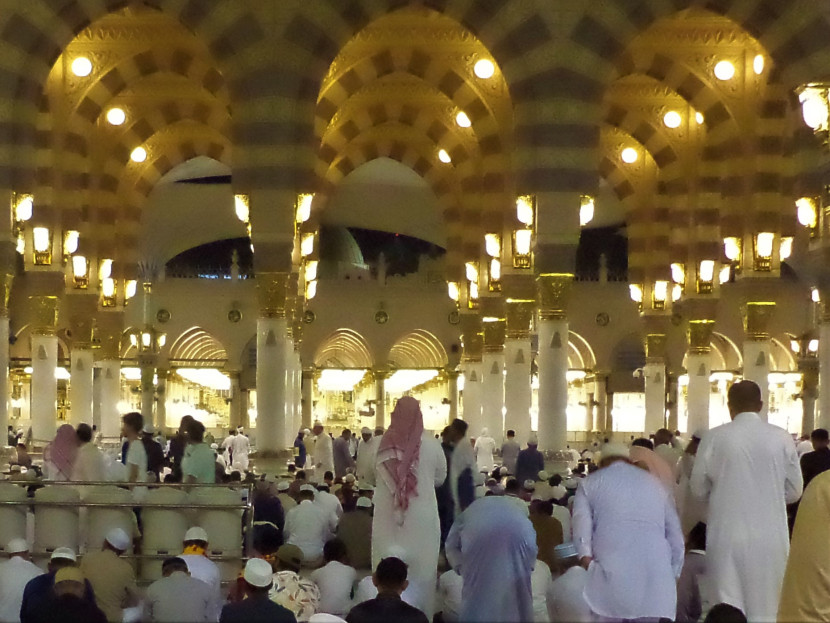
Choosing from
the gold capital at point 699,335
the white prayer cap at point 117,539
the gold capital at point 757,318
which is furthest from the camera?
the gold capital at point 699,335

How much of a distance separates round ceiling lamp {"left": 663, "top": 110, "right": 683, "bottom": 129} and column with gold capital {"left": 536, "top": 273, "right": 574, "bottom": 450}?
578 centimetres

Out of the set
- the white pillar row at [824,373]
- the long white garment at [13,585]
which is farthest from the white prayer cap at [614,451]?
the white pillar row at [824,373]

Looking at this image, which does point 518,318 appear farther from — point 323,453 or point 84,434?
point 84,434

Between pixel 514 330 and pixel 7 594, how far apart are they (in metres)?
11.3

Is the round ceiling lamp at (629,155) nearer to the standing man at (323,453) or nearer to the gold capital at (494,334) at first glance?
the gold capital at (494,334)

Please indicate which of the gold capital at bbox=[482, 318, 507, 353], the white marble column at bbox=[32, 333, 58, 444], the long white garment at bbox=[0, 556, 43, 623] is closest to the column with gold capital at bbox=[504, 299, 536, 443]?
the gold capital at bbox=[482, 318, 507, 353]

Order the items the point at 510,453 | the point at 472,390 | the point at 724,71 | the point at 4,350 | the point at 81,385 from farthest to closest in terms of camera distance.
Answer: the point at 472,390 < the point at 81,385 < the point at 724,71 < the point at 510,453 < the point at 4,350

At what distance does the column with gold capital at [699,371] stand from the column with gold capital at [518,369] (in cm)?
230

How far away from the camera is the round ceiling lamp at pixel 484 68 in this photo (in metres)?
16.3

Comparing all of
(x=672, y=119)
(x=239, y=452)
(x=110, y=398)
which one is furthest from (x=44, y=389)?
(x=672, y=119)

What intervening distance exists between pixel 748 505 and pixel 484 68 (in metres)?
12.1

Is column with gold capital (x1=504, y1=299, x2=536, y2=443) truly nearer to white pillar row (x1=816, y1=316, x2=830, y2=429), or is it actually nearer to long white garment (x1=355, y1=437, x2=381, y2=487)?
long white garment (x1=355, y1=437, x2=381, y2=487)

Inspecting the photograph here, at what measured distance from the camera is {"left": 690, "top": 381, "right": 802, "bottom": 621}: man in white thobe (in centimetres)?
488

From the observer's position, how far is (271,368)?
12.6 m
